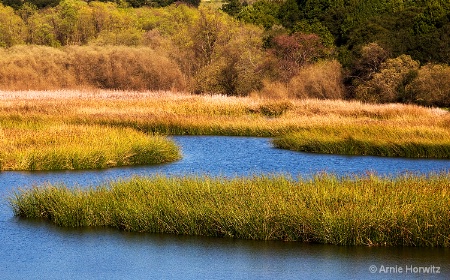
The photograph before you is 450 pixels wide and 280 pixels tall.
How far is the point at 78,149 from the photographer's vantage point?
23484 mm

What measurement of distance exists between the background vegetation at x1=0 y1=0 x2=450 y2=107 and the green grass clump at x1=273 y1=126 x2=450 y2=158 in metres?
13.8

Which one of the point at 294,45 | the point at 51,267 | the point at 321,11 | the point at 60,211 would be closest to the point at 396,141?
the point at 60,211

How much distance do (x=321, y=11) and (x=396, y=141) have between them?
3276cm

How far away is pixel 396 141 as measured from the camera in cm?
2703

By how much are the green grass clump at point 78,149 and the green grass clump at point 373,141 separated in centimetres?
490

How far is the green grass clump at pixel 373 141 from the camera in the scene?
26609 millimetres

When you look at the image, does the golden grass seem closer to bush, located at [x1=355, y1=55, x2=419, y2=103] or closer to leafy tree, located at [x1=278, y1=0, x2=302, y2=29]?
bush, located at [x1=355, y1=55, x2=419, y2=103]

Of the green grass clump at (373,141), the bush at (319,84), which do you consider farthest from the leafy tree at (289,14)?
the green grass clump at (373,141)

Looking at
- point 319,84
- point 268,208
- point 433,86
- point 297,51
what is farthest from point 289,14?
point 268,208

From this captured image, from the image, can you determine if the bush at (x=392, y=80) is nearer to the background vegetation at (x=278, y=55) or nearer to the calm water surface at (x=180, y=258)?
the background vegetation at (x=278, y=55)

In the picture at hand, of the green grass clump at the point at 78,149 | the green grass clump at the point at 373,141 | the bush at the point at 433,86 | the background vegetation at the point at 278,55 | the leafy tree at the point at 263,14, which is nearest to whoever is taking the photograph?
the green grass clump at the point at 78,149

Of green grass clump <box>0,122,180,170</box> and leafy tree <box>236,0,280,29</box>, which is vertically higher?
leafy tree <box>236,0,280,29</box>

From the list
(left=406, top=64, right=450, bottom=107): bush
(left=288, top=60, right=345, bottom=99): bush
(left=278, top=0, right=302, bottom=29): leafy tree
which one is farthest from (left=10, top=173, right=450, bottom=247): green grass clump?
(left=278, top=0, right=302, bottom=29): leafy tree

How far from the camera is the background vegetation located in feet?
151
